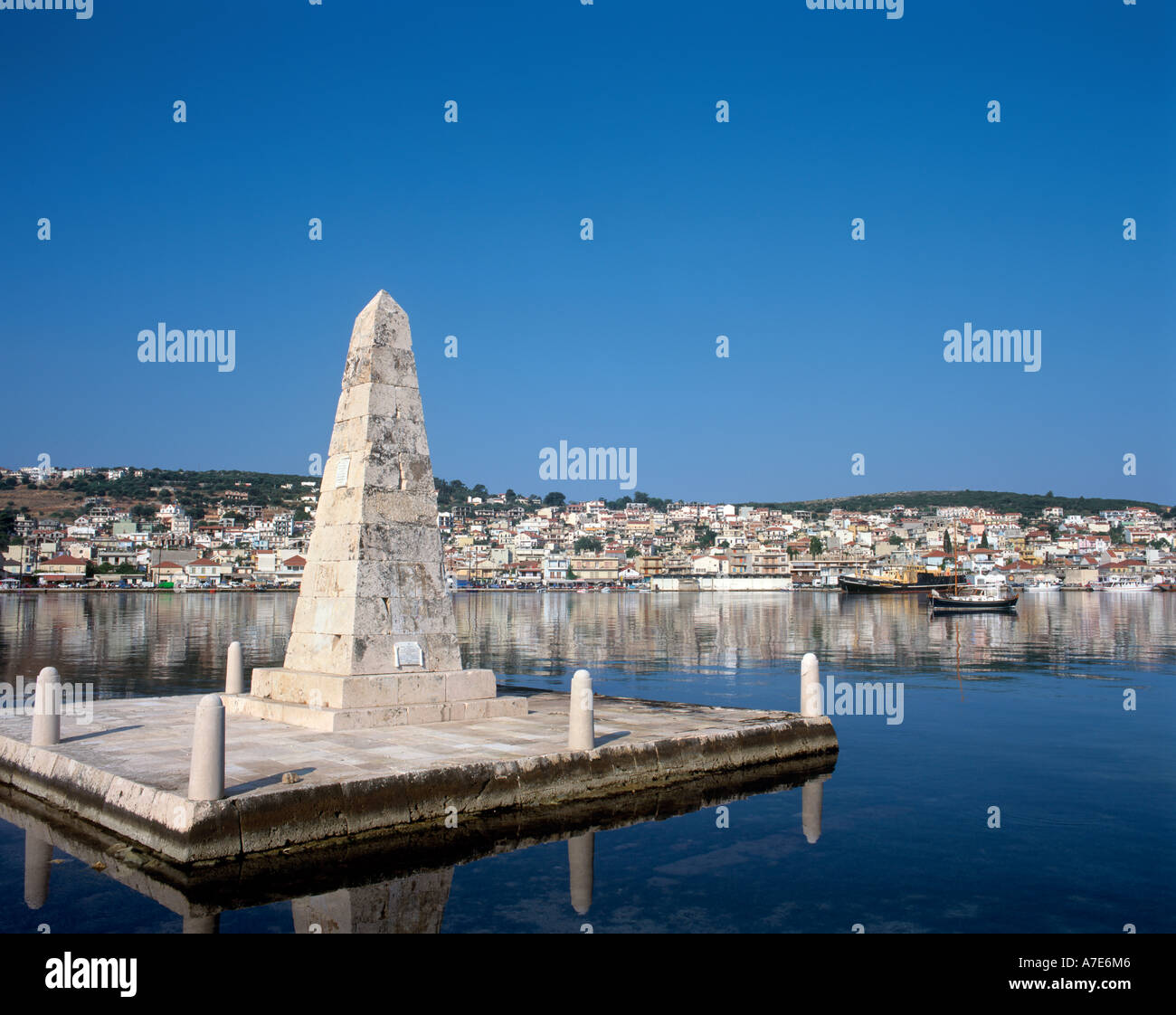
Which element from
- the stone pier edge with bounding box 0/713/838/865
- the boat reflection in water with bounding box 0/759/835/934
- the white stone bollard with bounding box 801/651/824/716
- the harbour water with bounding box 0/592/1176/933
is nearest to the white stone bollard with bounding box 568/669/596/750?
the stone pier edge with bounding box 0/713/838/865

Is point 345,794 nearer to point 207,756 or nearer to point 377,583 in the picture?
point 207,756

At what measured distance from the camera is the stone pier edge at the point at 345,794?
6.93m

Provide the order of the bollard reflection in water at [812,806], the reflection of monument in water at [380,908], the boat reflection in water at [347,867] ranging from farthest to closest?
the bollard reflection in water at [812,806] → the boat reflection in water at [347,867] → the reflection of monument in water at [380,908]

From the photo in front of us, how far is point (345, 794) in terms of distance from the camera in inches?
296

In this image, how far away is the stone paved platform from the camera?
23.4 feet

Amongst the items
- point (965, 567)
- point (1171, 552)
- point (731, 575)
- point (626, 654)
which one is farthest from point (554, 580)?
point (626, 654)

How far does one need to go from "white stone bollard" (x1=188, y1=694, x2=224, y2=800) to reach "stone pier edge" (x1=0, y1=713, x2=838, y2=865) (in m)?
0.09

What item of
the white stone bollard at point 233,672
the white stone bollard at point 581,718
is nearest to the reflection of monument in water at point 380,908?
the white stone bollard at point 581,718

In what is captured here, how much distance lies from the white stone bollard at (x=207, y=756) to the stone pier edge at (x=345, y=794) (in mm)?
93

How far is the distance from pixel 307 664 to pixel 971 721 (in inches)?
415

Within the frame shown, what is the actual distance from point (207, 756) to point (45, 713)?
11.6 ft

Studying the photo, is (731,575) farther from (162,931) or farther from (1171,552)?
(162,931)

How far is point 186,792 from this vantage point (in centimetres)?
723

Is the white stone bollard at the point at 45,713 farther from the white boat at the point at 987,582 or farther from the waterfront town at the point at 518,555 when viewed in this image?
the waterfront town at the point at 518,555
